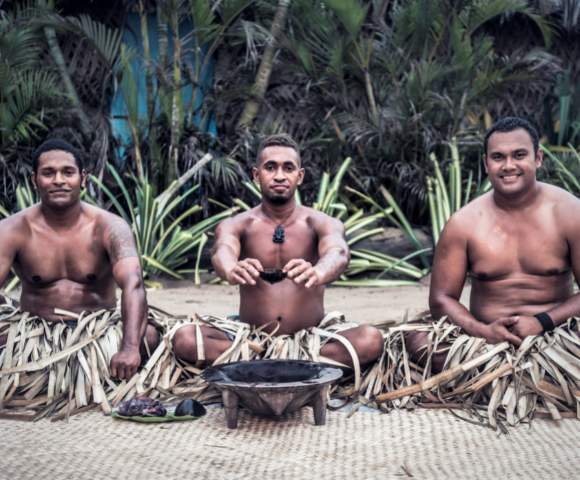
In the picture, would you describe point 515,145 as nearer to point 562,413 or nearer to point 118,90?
point 562,413

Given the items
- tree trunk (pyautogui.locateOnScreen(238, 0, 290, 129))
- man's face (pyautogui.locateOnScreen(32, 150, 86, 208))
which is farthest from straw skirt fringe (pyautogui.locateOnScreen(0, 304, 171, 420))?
tree trunk (pyautogui.locateOnScreen(238, 0, 290, 129))

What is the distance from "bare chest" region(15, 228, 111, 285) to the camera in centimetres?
383

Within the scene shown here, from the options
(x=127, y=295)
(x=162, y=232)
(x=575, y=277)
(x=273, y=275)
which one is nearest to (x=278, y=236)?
(x=273, y=275)

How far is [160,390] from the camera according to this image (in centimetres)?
346

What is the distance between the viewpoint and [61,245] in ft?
12.6

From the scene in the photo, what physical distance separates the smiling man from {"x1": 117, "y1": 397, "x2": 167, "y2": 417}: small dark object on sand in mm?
506

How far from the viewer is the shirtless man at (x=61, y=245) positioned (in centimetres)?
378

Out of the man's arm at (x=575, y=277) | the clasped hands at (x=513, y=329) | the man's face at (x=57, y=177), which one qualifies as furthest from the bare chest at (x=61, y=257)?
the man's arm at (x=575, y=277)

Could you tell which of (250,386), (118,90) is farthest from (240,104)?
(250,386)

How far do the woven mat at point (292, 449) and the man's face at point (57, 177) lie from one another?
1064 millimetres

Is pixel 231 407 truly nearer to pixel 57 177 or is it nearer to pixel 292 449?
pixel 292 449

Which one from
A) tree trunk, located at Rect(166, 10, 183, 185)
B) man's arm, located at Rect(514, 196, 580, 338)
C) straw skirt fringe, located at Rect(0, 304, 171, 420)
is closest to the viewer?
straw skirt fringe, located at Rect(0, 304, 171, 420)

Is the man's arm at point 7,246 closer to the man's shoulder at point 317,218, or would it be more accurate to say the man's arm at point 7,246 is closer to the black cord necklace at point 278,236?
the black cord necklace at point 278,236

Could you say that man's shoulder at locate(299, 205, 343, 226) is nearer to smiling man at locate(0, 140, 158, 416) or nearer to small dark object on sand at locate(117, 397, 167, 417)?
smiling man at locate(0, 140, 158, 416)
